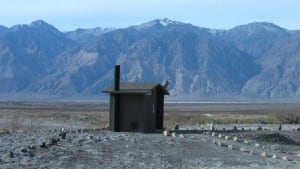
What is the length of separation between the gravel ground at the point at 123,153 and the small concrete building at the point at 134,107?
13.5ft

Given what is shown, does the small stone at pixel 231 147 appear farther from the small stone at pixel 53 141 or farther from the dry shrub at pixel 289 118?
the dry shrub at pixel 289 118

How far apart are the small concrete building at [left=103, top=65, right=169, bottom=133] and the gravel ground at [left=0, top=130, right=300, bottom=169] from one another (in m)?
4.11

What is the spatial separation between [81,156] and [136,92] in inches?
486

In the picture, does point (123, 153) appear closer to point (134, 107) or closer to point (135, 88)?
point (134, 107)

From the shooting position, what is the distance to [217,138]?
128 ft

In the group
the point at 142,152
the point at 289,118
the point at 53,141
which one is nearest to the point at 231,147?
the point at 142,152

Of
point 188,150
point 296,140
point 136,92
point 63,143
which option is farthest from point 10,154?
point 296,140

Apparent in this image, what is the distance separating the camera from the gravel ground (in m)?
26.8

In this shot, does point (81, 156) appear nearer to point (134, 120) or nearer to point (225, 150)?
point (225, 150)

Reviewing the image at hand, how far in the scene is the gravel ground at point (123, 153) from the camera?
26.8 metres

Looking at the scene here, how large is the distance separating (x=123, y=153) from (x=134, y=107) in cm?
1097

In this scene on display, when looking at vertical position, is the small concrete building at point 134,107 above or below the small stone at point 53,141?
above

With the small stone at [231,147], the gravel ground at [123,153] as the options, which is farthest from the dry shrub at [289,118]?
the small stone at [231,147]

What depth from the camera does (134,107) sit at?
41000 millimetres
